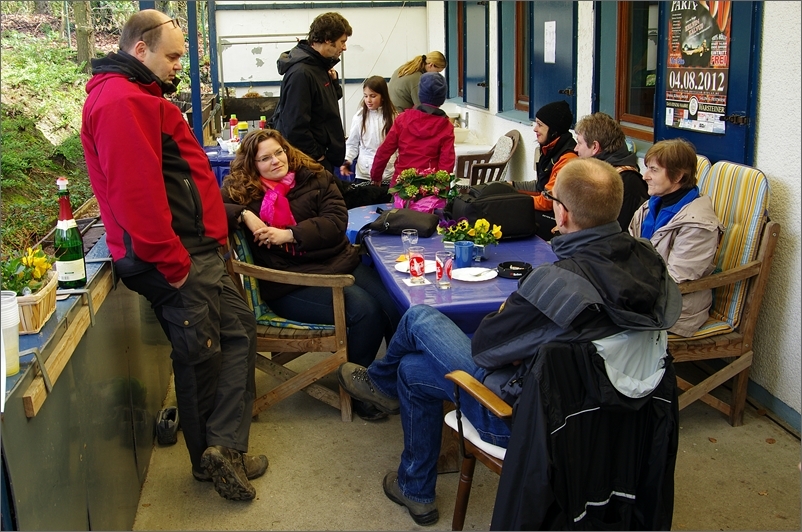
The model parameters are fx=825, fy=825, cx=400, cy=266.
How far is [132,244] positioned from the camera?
8.96 ft

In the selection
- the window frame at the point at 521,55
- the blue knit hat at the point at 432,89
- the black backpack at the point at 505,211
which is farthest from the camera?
the window frame at the point at 521,55

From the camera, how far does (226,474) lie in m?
2.95

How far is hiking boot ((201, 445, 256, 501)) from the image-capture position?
2.94 meters

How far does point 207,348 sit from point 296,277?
59cm

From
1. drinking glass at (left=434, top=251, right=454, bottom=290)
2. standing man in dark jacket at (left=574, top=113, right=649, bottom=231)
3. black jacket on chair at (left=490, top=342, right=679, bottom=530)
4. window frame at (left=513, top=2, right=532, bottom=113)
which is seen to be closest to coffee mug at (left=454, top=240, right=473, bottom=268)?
drinking glass at (left=434, top=251, right=454, bottom=290)

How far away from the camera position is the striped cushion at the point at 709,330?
3346mm

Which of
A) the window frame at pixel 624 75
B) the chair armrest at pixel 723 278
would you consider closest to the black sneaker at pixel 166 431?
the chair armrest at pixel 723 278

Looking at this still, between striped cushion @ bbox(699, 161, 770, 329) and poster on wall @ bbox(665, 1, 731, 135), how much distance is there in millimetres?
372

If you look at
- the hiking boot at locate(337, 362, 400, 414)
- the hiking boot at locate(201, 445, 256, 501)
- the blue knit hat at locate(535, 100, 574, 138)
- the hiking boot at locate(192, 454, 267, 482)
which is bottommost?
the hiking boot at locate(192, 454, 267, 482)

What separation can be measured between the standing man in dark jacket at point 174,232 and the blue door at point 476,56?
595cm

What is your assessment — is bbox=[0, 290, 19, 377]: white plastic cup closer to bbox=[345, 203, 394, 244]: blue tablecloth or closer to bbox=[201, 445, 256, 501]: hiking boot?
bbox=[201, 445, 256, 501]: hiking boot

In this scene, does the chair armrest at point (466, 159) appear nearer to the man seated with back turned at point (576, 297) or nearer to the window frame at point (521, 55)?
the window frame at point (521, 55)

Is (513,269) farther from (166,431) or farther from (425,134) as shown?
(425,134)

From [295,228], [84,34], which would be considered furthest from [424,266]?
[84,34]
